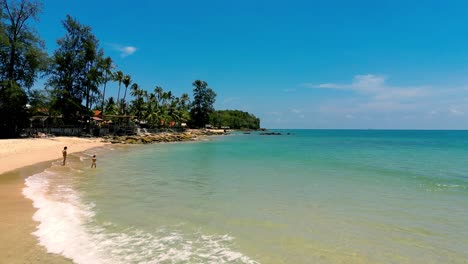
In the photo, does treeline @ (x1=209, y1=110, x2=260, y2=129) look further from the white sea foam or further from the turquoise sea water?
the white sea foam

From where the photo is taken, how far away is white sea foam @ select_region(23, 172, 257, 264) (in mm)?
6250

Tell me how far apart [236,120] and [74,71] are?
120887mm

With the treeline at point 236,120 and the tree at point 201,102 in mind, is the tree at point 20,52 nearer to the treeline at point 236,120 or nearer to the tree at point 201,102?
the tree at point 201,102

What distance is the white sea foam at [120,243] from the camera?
6.25m

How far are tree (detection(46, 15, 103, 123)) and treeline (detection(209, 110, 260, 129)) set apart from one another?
94770mm

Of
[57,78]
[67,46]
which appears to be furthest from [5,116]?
[67,46]

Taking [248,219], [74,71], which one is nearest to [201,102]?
[74,71]

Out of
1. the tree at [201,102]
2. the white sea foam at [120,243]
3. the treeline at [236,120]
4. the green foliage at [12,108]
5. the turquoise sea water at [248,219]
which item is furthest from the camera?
the treeline at [236,120]

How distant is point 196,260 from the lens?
622cm

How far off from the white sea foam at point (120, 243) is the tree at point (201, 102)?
3643 inches

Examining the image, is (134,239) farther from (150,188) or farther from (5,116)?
(5,116)

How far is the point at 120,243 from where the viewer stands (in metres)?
6.96

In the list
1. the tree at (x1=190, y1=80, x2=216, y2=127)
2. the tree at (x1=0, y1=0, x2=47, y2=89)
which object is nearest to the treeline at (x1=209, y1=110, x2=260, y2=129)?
the tree at (x1=190, y1=80, x2=216, y2=127)

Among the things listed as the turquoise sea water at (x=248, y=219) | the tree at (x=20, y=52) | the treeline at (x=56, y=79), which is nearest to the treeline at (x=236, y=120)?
the treeline at (x=56, y=79)
